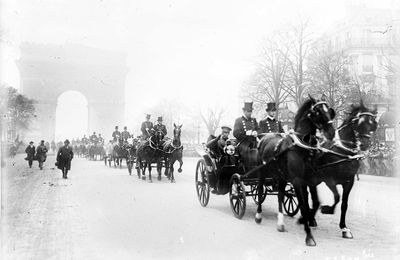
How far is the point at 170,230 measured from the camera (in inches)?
276

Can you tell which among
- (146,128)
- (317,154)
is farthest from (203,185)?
(146,128)

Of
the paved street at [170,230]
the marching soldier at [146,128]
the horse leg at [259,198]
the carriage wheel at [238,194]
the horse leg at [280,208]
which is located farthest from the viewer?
the marching soldier at [146,128]

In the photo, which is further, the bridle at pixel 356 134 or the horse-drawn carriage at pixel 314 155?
the bridle at pixel 356 134

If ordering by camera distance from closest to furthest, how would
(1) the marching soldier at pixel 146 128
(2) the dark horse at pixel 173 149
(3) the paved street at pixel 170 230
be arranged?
(3) the paved street at pixel 170 230 → (2) the dark horse at pixel 173 149 → (1) the marching soldier at pixel 146 128

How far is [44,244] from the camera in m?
5.88

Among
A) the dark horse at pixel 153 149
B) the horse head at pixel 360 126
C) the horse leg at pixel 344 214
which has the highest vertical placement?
the horse head at pixel 360 126

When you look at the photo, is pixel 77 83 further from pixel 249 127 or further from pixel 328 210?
pixel 328 210

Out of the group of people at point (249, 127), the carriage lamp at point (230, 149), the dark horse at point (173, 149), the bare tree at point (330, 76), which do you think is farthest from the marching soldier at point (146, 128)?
the bare tree at point (330, 76)

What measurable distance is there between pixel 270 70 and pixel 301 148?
12416 mm

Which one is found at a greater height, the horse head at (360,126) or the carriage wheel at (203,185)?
the horse head at (360,126)

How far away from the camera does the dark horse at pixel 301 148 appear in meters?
6.21

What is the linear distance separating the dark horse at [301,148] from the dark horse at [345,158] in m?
0.35

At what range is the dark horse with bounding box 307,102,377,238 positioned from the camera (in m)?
6.70

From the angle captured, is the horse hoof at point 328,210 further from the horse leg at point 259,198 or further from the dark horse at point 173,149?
the dark horse at point 173,149
